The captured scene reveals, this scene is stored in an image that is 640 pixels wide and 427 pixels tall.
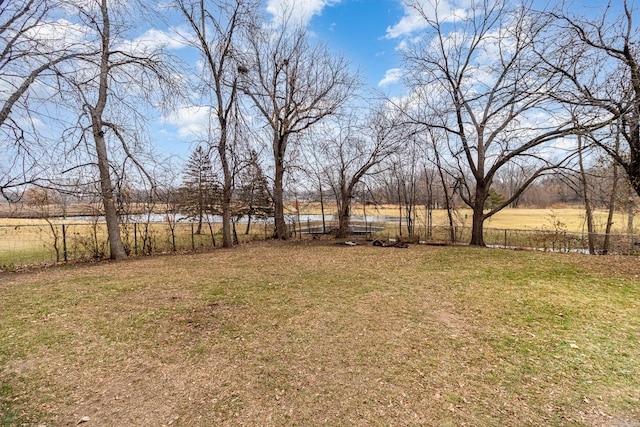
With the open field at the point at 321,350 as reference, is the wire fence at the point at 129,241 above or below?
above

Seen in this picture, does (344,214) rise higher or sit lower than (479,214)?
higher

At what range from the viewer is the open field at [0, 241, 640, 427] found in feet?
6.54

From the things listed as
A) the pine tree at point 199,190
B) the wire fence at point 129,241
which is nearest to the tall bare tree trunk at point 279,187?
the wire fence at point 129,241

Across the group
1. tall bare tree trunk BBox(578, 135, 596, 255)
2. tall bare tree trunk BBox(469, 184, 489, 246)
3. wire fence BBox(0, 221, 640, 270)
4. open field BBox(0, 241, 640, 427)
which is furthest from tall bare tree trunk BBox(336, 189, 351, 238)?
tall bare tree trunk BBox(578, 135, 596, 255)

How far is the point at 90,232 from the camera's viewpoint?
7.74 meters

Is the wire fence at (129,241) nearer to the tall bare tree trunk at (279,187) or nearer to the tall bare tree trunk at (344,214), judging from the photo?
the tall bare tree trunk at (344,214)

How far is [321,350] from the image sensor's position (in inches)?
110

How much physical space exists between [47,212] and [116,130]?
9.19 feet

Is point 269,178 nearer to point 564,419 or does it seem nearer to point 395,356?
point 395,356

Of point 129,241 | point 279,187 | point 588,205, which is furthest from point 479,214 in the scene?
point 129,241

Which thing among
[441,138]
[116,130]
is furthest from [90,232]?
[441,138]

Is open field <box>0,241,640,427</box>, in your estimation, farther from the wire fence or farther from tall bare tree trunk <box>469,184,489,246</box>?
tall bare tree trunk <box>469,184,489,246</box>

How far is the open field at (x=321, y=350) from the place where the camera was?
1.99 m

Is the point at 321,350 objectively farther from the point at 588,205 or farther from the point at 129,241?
the point at 588,205
